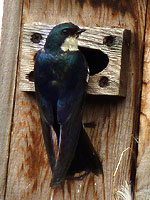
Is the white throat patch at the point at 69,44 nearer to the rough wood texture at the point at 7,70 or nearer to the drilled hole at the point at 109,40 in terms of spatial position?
the drilled hole at the point at 109,40

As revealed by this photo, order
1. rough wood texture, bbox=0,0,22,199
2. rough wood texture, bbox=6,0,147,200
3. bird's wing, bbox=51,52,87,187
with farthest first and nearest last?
rough wood texture, bbox=0,0,22,199
rough wood texture, bbox=6,0,147,200
bird's wing, bbox=51,52,87,187

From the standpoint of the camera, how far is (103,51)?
97.9 inches

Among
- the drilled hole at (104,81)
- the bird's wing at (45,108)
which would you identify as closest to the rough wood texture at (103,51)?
the drilled hole at (104,81)

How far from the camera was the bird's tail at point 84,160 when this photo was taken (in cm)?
251

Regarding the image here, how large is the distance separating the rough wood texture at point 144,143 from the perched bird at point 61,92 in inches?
9.3

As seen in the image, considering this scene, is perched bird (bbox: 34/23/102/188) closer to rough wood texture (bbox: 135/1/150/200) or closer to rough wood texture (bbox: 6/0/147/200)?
rough wood texture (bbox: 6/0/147/200)

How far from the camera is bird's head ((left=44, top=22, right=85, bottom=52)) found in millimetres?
2428

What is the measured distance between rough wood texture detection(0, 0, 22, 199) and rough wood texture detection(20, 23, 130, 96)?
82mm

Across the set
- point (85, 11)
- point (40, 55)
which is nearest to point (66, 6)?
point (85, 11)

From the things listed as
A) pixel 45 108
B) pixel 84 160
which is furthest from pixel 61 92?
pixel 84 160

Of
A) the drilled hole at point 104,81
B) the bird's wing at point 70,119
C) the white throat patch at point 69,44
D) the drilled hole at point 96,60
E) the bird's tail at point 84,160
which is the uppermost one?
the white throat patch at point 69,44

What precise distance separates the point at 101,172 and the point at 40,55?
1.73 ft

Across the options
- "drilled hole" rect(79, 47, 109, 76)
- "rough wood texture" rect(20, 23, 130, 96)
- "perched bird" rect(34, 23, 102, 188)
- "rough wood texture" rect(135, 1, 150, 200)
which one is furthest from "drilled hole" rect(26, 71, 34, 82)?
"rough wood texture" rect(135, 1, 150, 200)

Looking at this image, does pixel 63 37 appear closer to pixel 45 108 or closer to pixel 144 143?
pixel 45 108
